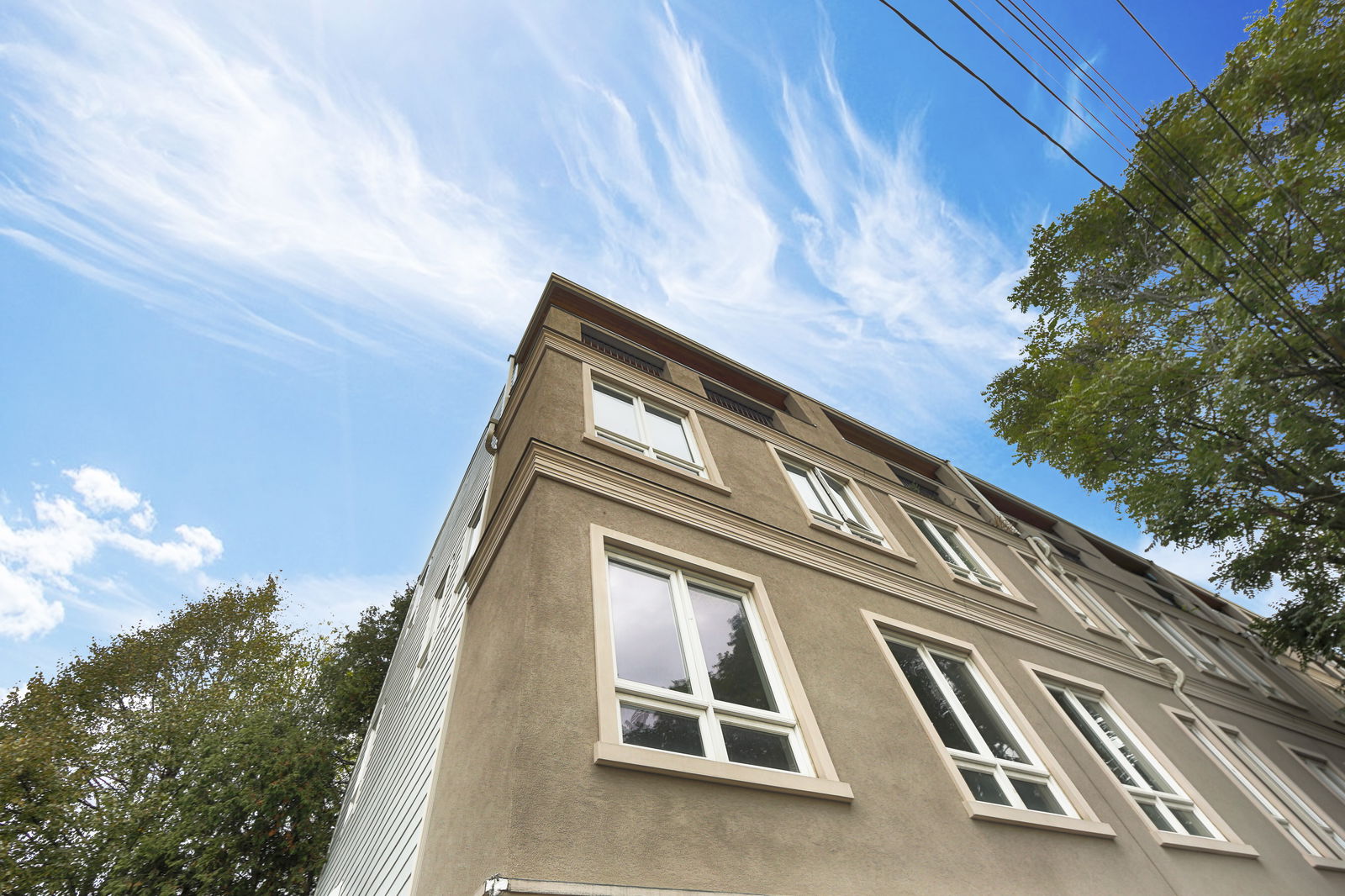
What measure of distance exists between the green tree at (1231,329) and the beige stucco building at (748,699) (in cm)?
306

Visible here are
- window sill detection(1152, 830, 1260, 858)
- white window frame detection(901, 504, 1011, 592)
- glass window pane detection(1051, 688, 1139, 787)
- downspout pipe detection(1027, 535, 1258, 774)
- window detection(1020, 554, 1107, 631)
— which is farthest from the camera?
window detection(1020, 554, 1107, 631)

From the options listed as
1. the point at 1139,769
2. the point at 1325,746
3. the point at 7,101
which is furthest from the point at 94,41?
the point at 1325,746

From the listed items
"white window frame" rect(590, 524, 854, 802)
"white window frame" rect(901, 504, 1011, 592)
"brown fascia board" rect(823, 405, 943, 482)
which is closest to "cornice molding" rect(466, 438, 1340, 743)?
"white window frame" rect(590, 524, 854, 802)

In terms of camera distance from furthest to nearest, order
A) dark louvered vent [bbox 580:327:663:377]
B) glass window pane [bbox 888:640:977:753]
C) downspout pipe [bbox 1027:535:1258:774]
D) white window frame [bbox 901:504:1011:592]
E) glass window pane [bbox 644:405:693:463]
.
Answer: downspout pipe [bbox 1027:535:1258:774]
white window frame [bbox 901:504:1011:592]
dark louvered vent [bbox 580:327:663:377]
glass window pane [bbox 644:405:693:463]
glass window pane [bbox 888:640:977:753]

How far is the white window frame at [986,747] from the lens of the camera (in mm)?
5211

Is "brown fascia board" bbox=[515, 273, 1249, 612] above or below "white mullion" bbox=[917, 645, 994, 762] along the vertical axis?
above

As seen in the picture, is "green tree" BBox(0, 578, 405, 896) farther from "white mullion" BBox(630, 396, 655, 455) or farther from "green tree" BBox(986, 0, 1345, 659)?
"green tree" BBox(986, 0, 1345, 659)

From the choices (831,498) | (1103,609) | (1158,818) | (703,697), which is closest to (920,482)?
(1103,609)

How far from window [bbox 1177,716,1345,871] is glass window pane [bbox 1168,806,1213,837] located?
2.04 meters

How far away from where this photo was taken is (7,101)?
34.5ft

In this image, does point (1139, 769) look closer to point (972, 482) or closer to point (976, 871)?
point (976, 871)

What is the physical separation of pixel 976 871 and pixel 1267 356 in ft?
32.0

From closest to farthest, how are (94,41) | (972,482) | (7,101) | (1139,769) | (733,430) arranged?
(1139,769)
(733,430)
(94,41)
(7,101)
(972,482)

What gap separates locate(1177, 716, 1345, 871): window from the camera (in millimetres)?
8391
